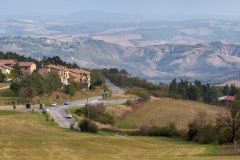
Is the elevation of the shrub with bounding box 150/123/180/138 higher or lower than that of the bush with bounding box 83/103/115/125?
higher

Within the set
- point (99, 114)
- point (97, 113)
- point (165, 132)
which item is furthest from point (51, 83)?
point (165, 132)

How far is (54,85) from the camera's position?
213 feet

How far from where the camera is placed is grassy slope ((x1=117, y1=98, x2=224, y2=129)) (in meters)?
50.1

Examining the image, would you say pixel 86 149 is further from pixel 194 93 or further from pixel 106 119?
pixel 194 93

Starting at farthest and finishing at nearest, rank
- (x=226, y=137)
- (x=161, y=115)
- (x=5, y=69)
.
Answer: (x=5, y=69), (x=161, y=115), (x=226, y=137)

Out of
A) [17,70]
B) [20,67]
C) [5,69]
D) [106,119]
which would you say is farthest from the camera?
[20,67]

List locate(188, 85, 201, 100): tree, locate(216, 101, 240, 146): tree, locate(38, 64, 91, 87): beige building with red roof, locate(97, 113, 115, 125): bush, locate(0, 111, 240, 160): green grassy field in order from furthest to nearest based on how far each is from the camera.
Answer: locate(188, 85, 201, 100): tree → locate(38, 64, 91, 87): beige building with red roof → locate(97, 113, 115, 125): bush → locate(216, 101, 240, 146): tree → locate(0, 111, 240, 160): green grassy field

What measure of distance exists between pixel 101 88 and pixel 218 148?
189 ft

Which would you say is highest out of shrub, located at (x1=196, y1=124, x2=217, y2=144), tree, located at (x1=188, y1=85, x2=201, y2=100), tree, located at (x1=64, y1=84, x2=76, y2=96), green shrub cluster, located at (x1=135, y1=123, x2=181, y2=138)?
shrub, located at (x1=196, y1=124, x2=217, y2=144)

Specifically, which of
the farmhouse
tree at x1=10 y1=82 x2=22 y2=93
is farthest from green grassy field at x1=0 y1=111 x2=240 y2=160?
the farmhouse

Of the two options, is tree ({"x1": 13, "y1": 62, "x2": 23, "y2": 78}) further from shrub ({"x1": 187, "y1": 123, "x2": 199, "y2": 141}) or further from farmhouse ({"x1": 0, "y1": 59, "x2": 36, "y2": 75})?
shrub ({"x1": 187, "y1": 123, "x2": 199, "y2": 141})

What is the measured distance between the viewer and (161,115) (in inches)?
2192

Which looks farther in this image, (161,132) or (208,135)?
(161,132)

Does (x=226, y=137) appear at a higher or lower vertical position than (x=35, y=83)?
higher
